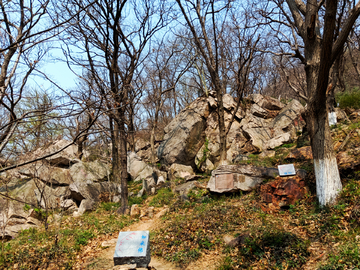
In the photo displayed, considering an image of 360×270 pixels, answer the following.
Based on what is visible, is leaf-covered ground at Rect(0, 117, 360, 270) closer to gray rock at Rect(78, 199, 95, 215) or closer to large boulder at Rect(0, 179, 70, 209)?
gray rock at Rect(78, 199, 95, 215)

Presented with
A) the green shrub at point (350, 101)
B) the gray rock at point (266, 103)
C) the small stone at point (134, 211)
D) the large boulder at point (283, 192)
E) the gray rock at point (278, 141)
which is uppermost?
the gray rock at point (266, 103)

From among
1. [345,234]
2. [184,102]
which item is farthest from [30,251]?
[184,102]

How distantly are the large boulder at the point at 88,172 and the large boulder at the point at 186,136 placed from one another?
3792 mm

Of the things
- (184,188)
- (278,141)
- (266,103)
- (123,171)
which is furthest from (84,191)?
(266,103)

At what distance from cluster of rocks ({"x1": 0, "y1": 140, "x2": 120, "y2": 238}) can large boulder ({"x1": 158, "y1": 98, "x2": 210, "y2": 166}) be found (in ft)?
13.6

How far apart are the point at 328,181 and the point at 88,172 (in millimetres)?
10724

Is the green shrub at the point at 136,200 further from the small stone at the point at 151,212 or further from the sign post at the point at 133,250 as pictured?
the sign post at the point at 133,250

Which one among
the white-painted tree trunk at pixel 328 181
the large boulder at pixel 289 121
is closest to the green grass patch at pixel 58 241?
the white-painted tree trunk at pixel 328 181

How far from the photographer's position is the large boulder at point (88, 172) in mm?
11594

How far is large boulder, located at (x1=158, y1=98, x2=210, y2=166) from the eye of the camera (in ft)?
46.9

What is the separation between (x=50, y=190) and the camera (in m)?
10.1

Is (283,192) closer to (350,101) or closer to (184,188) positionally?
(184,188)

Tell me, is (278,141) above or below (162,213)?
above

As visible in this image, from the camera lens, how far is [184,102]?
2822 cm
